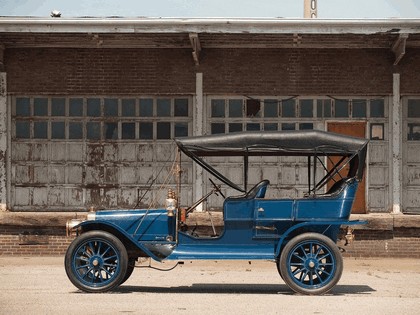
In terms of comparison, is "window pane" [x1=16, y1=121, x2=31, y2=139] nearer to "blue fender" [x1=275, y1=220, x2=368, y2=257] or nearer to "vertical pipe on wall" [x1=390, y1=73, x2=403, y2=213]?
"vertical pipe on wall" [x1=390, y1=73, x2=403, y2=213]

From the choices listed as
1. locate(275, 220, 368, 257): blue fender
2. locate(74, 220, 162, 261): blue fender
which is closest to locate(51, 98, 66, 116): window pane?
locate(74, 220, 162, 261): blue fender

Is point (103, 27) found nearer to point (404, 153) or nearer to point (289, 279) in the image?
point (404, 153)

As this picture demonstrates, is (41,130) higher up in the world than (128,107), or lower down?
lower down

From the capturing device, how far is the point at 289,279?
466 inches

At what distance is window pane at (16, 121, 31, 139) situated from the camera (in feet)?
62.5

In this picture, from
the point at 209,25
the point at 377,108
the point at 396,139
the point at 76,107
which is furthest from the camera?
the point at 76,107

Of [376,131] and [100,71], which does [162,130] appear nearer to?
[100,71]

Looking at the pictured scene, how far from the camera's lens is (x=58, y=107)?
62.5ft

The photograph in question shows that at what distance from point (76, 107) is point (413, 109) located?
22.3ft

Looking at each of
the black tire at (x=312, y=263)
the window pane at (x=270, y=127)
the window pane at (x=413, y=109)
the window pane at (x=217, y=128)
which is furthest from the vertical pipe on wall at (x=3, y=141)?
the black tire at (x=312, y=263)

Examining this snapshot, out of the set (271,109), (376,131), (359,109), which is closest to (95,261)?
(271,109)

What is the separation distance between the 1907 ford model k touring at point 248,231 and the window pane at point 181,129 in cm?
642

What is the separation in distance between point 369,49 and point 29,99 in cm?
692

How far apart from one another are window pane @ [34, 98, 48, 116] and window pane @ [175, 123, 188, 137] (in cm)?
267
